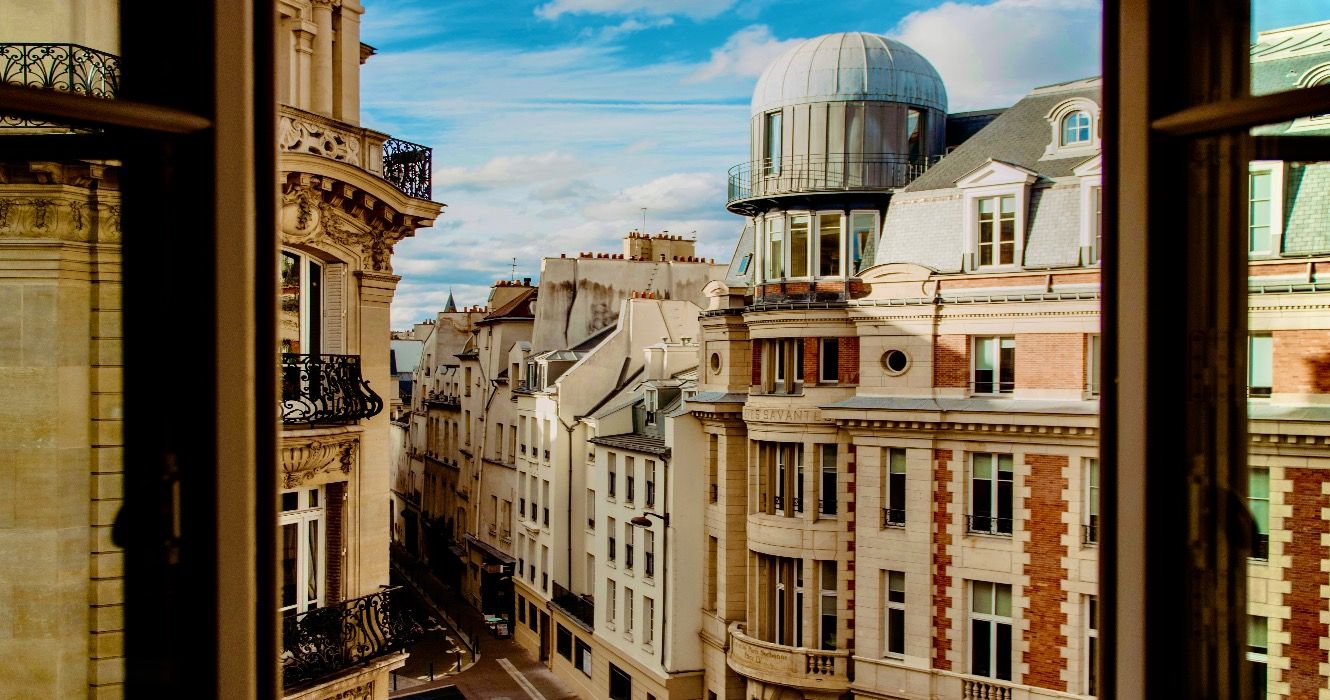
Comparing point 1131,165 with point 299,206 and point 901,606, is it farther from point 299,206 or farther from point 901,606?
point 901,606

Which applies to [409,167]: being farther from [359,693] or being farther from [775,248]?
[775,248]

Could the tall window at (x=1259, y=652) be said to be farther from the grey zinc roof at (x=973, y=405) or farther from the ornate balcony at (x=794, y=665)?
the ornate balcony at (x=794, y=665)

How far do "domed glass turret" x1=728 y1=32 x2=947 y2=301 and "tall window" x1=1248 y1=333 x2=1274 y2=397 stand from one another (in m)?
16.7

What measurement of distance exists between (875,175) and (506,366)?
16751 mm

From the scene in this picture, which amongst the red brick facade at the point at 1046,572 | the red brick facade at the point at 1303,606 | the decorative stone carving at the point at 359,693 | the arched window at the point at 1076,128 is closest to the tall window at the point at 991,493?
the red brick facade at the point at 1046,572

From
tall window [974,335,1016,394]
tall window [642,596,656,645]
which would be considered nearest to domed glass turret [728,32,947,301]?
tall window [974,335,1016,394]

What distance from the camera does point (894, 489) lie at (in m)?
17.1

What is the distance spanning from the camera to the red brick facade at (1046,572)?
15.2 meters

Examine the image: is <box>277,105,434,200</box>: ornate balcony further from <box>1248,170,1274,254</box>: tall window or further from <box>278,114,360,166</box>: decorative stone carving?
<box>1248,170,1274,254</box>: tall window

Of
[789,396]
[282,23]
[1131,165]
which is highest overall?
[282,23]

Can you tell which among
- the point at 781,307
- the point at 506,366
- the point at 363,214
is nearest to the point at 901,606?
the point at 781,307

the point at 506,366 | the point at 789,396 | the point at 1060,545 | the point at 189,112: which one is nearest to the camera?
the point at 189,112

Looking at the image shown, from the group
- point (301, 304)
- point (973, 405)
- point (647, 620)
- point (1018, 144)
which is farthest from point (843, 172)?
point (301, 304)

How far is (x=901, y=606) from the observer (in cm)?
1691
